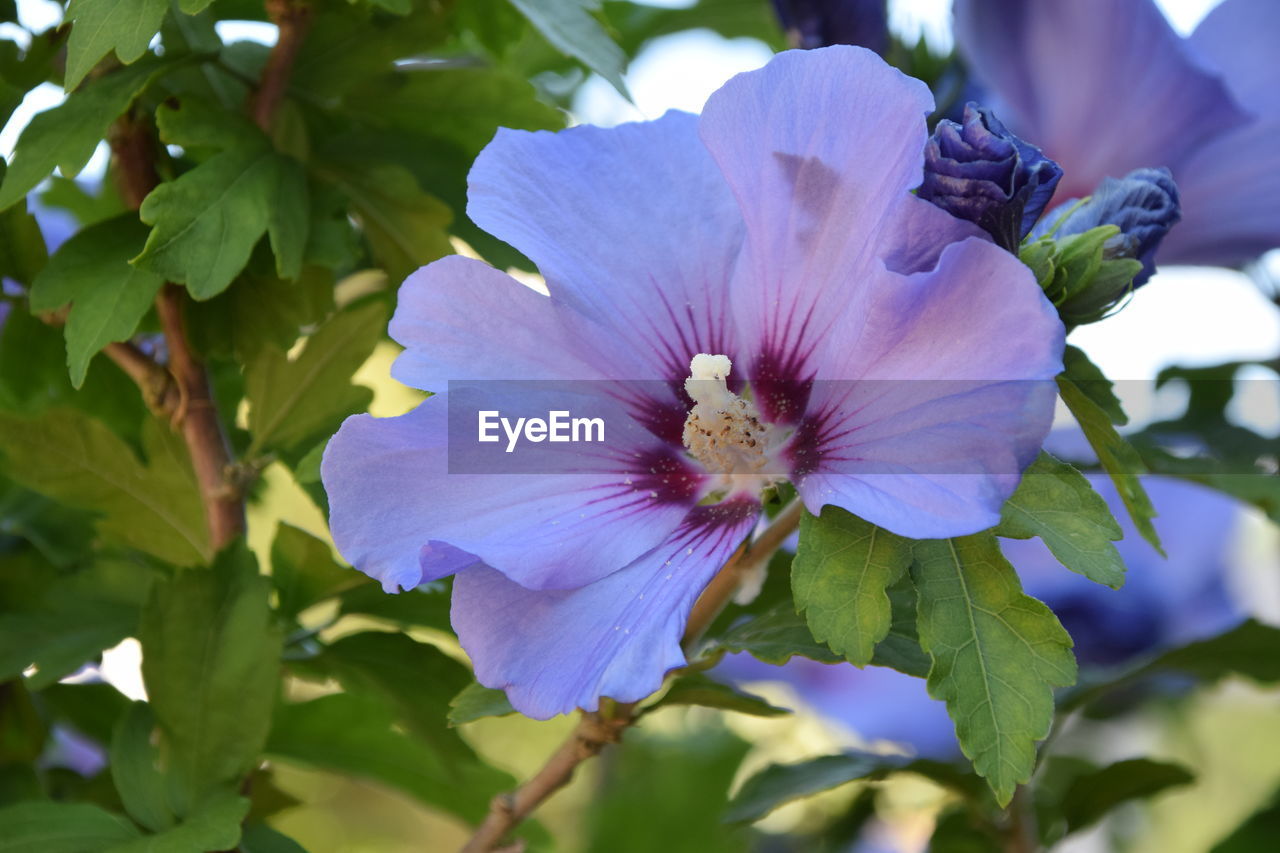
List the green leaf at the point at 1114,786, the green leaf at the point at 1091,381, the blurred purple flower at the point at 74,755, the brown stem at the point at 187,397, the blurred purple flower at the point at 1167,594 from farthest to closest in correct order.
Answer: the blurred purple flower at the point at 1167,594 < the blurred purple flower at the point at 74,755 < the green leaf at the point at 1114,786 < the brown stem at the point at 187,397 < the green leaf at the point at 1091,381

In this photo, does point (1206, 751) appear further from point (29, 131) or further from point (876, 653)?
point (29, 131)

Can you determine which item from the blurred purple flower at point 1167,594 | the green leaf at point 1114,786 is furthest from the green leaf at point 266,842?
the blurred purple flower at point 1167,594

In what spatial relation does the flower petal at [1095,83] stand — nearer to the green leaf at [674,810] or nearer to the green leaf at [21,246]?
the green leaf at [674,810]

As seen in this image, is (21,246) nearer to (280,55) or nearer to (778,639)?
(280,55)

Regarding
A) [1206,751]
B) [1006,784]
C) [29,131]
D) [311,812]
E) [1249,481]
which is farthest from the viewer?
[311,812]

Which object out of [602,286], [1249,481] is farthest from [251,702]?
[1249,481]

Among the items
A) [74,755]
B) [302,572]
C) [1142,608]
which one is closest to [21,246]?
[302,572]

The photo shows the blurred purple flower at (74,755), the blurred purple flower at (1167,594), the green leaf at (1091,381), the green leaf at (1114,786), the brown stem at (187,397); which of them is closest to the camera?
the green leaf at (1091,381)
